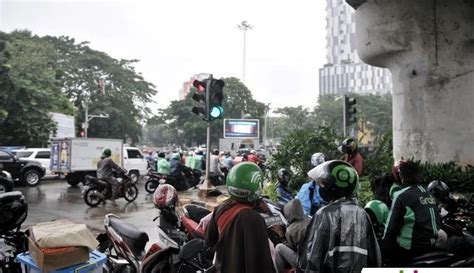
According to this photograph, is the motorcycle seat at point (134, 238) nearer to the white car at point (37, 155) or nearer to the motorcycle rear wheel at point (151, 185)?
the motorcycle rear wheel at point (151, 185)

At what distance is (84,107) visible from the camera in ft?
132

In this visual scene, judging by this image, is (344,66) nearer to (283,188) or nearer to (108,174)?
(108,174)

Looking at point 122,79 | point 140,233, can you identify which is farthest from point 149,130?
point 140,233

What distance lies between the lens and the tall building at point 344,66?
105562 millimetres

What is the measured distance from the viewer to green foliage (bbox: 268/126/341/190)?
8.59 metres

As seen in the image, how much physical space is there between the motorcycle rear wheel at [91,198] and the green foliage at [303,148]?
5.28 metres

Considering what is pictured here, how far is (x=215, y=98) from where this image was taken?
1025 centimetres

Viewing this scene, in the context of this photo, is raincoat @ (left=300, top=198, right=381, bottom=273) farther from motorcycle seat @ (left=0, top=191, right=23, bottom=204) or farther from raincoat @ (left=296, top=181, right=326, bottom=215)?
motorcycle seat @ (left=0, top=191, right=23, bottom=204)

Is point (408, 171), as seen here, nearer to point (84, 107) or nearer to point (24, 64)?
point (24, 64)

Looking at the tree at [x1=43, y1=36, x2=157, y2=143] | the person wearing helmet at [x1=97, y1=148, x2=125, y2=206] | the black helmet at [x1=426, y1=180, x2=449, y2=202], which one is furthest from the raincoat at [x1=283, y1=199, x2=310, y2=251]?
the tree at [x1=43, y1=36, x2=157, y2=143]

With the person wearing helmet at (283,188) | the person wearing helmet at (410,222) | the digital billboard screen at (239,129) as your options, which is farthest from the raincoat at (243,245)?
the digital billboard screen at (239,129)

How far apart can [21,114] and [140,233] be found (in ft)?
69.0

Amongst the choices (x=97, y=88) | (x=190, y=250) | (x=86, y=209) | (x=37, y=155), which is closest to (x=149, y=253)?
(x=190, y=250)

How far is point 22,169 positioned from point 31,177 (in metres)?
0.46
